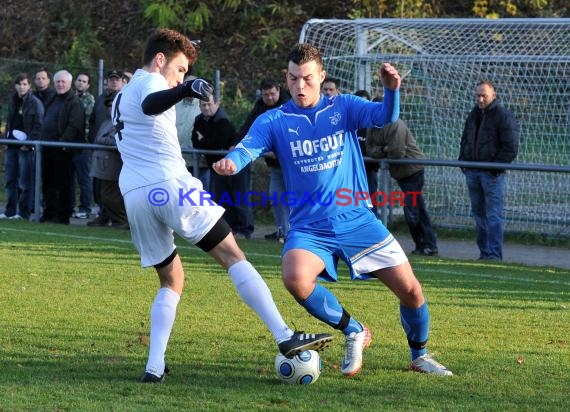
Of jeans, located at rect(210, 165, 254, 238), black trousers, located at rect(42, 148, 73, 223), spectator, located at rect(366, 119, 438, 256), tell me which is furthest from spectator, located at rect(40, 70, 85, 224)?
spectator, located at rect(366, 119, 438, 256)

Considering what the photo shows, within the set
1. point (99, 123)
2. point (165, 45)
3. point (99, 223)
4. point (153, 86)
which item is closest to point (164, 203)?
point (153, 86)

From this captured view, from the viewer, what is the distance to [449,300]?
9617mm

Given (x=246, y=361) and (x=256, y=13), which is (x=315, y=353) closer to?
(x=246, y=361)

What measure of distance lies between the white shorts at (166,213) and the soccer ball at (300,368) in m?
0.84

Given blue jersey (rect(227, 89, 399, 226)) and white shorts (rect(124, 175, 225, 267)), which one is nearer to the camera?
white shorts (rect(124, 175, 225, 267))

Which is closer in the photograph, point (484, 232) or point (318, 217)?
point (318, 217)

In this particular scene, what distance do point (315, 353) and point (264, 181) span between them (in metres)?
10.3

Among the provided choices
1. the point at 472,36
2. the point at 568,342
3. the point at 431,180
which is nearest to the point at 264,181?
the point at 431,180

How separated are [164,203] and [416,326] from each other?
5.46 feet

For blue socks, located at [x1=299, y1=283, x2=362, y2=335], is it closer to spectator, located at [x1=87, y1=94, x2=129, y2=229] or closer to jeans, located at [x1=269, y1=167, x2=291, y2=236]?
jeans, located at [x1=269, y1=167, x2=291, y2=236]

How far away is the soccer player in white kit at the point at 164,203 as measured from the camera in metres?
6.39

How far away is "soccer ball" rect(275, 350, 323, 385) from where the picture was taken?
6.39 m

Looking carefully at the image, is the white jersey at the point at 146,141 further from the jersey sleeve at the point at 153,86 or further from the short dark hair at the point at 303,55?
the short dark hair at the point at 303,55

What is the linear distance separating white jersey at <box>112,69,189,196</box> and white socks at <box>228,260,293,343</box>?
0.66 metres
